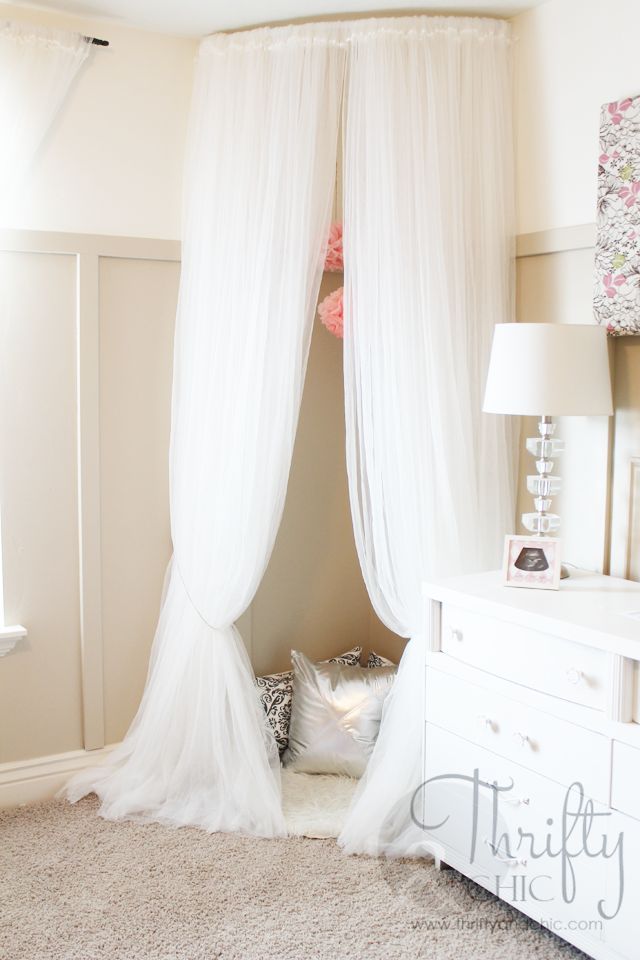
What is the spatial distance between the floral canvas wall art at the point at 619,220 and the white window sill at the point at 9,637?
76.2 inches

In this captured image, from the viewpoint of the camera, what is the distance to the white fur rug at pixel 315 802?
266cm

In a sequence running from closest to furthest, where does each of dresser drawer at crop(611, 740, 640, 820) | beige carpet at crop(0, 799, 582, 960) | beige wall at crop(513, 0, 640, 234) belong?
dresser drawer at crop(611, 740, 640, 820) < beige carpet at crop(0, 799, 582, 960) < beige wall at crop(513, 0, 640, 234)

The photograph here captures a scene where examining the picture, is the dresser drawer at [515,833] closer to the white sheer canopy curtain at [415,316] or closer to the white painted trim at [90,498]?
the white sheer canopy curtain at [415,316]

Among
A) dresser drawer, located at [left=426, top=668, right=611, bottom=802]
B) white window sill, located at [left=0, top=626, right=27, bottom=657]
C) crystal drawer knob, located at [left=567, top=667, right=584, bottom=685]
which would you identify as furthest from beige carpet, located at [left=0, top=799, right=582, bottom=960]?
crystal drawer knob, located at [left=567, top=667, right=584, bottom=685]

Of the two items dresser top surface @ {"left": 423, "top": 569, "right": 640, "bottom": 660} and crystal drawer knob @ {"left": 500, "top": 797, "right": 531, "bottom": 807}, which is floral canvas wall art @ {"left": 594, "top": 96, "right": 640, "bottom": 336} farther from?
crystal drawer knob @ {"left": 500, "top": 797, "right": 531, "bottom": 807}

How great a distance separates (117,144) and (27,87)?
31 cm

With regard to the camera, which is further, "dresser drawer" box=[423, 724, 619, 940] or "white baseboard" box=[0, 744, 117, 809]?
"white baseboard" box=[0, 744, 117, 809]

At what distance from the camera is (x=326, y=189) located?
8.67 ft

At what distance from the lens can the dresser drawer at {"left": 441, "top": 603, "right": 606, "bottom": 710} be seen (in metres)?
1.99

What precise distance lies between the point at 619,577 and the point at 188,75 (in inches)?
80.4

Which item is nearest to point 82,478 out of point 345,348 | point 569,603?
point 345,348

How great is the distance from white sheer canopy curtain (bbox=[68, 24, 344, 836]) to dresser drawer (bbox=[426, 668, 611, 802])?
68cm

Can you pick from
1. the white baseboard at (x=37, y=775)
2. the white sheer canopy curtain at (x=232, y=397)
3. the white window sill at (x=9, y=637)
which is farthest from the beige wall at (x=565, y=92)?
the white baseboard at (x=37, y=775)

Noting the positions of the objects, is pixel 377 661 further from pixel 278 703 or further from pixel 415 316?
pixel 415 316
